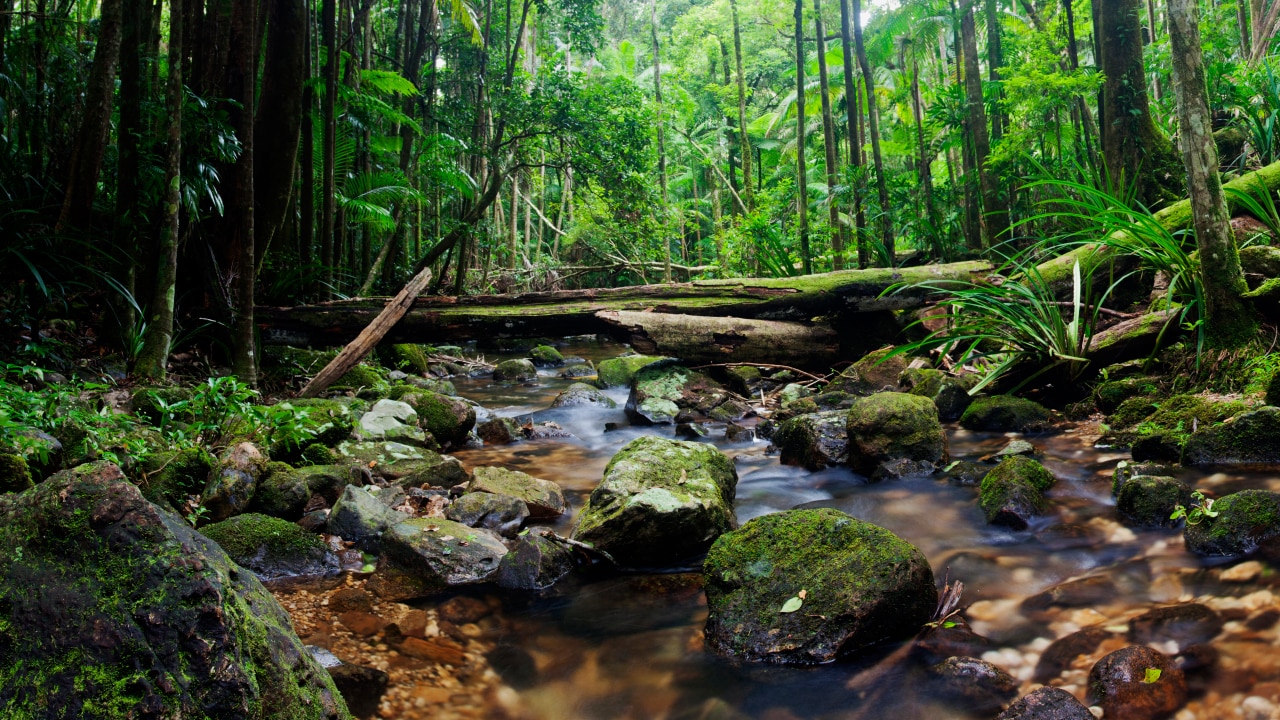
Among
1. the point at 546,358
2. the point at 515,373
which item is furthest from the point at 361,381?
the point at 546,358

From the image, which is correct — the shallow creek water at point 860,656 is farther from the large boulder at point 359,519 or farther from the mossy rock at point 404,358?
the mossy rock at point 404,358

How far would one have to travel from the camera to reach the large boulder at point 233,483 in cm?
400

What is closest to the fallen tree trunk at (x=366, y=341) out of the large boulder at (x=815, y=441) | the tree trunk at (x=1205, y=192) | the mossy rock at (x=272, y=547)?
the mossy rock at (x=272, y=547)

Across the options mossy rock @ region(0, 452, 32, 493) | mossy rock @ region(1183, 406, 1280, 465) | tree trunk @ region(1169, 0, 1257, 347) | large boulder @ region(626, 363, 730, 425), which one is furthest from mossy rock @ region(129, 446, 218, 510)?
tree trunk @ region(1169, 0, 1257, 347)

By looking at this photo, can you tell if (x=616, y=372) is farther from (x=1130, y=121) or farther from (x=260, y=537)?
(x=260, y=537)

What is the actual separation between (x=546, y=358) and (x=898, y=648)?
41.5 ft

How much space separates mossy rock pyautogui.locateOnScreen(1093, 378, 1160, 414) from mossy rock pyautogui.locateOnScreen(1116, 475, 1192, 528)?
1.88 m

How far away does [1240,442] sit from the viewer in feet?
13.3

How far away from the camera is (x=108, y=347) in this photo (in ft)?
19.0

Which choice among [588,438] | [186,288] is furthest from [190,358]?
[588,438]

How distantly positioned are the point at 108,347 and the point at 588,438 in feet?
13.9

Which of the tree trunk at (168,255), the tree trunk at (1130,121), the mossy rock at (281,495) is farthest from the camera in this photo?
the tree trunk at (1130,121)

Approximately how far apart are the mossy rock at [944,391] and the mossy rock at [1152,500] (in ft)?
9.30

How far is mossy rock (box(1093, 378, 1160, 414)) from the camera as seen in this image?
534cm
